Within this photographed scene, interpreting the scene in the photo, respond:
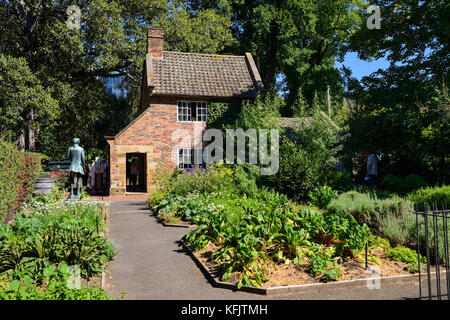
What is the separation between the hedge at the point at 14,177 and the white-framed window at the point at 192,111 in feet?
32.9

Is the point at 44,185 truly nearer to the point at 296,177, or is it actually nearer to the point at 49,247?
the point at 49,247

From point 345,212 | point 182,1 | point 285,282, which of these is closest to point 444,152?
point 345,212

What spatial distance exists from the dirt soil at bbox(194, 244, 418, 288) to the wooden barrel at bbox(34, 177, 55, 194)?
8.44 meters

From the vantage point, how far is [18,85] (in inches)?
795

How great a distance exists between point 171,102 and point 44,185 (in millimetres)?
10652

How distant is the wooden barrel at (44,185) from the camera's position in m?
13.5

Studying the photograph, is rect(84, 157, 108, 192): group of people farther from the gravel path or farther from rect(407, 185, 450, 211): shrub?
rect(407, 185, 450, 211): shrub

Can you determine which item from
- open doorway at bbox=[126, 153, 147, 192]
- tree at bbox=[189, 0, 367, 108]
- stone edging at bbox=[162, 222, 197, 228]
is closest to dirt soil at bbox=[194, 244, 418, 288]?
stone edging at bbox=[162, 222, 197, 228]

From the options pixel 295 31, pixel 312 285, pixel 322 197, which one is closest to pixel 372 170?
pixel 322 197

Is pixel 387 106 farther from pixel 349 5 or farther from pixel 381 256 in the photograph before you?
pixel 349 5

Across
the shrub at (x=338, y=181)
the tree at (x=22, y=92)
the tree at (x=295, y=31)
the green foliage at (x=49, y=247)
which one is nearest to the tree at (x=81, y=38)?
the tree at (x=22, y=92)

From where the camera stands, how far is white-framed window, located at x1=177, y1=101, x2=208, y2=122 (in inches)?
909

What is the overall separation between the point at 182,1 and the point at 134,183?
542 inches

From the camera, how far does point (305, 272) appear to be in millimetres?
6637
